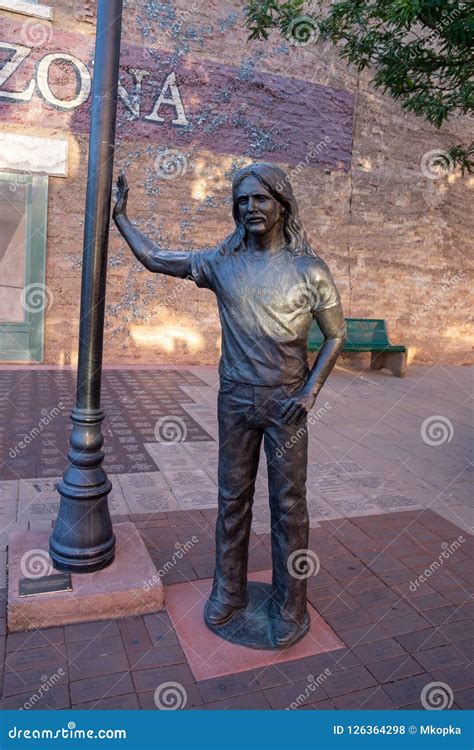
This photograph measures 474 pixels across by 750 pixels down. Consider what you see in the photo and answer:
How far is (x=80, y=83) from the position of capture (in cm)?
833

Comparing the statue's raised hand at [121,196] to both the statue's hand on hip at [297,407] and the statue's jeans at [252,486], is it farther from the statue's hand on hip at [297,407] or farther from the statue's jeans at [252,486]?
the statue's hand on hip at [297,407]

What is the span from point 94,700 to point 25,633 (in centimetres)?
57

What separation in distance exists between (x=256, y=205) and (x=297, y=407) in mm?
856

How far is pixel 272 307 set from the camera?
2516 millimetres

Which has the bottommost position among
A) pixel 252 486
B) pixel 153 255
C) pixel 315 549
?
pixel 315 549

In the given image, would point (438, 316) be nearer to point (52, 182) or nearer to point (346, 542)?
point (52, 182)

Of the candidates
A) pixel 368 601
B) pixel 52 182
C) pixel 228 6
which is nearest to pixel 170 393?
pixel 52 182

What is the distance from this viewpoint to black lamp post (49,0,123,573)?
9.31 feet

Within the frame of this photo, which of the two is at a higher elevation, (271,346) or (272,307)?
(272,307)

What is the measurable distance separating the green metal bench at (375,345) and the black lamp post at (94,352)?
288 inches

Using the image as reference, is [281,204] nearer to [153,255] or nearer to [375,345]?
[153,255]

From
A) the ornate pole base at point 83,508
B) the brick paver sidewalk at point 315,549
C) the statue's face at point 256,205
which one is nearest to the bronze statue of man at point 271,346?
the statue's face at point 256,205

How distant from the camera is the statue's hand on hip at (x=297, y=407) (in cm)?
246

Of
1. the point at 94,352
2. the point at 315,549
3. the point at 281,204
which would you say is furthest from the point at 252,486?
the point at 281,204
